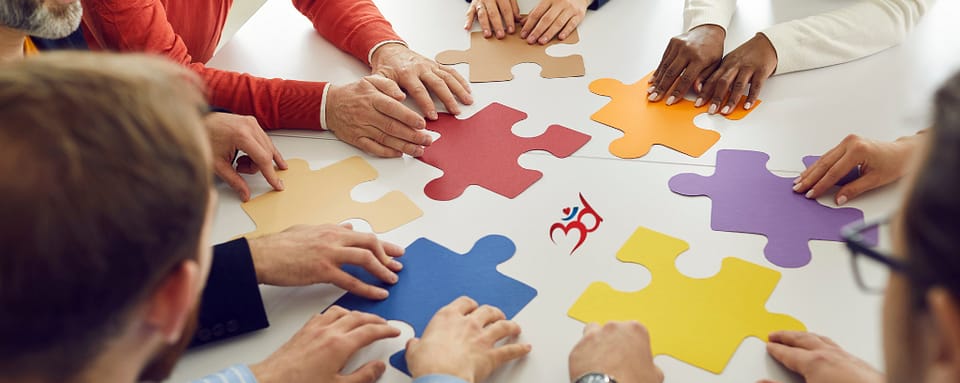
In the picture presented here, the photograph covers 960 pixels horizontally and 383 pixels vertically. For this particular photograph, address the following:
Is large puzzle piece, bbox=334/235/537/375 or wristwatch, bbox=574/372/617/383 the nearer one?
wristwatch, bbox=574/372/617/383

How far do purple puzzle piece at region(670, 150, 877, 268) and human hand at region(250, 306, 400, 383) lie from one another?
54cm

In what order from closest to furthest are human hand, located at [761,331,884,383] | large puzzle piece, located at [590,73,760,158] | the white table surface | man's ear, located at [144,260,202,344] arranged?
1. man's ear, located at [144,260,202,344]
2. human hand, located at [761,331,884,383]
3. the white table surface
4. large puzzle piece, located at [590,73,760,158]

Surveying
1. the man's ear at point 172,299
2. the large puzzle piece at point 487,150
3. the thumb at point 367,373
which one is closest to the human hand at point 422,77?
the large puzzle piece at point 487,150

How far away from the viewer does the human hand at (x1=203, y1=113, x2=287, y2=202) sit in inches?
54.7

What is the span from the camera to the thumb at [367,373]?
3.43ft

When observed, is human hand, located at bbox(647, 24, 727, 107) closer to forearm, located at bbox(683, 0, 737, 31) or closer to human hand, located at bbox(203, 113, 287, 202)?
forearm, located at bbox(683, 0, 737, 31)

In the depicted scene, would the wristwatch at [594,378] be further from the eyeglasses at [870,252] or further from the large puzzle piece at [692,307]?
the eyeglasses at [870,252]

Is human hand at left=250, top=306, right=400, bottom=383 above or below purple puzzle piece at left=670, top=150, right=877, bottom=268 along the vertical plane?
below

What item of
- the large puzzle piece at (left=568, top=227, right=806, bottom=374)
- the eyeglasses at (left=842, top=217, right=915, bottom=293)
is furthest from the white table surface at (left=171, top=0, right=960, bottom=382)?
the eyeglasses at (left=842, top=217, right=915, bottom=293)

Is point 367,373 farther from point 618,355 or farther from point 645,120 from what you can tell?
point 645,120

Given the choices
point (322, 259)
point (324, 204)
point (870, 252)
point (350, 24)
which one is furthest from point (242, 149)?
point (870, 252)

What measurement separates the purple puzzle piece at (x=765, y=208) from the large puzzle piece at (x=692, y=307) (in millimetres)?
72

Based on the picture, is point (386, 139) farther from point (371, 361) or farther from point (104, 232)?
point (104, 232)

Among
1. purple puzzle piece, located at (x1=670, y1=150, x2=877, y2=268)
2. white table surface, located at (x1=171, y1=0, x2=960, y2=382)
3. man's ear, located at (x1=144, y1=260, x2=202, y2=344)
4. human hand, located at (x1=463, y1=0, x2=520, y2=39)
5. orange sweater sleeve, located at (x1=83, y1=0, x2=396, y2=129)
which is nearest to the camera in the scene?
man's ear, located at (x1=144, y1=260, x2=202, y2=344)
